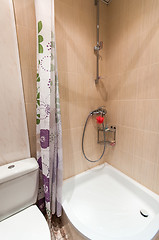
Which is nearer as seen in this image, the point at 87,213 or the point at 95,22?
the point at 87,213

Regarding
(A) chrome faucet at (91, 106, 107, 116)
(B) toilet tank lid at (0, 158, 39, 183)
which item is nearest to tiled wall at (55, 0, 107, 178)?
(A) chrome faucet at (91, 106, 107, 116)

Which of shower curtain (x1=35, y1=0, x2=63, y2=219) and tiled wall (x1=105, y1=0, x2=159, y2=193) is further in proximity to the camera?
tiled wall (x1=105, y1=0, x2=159, y2=193)

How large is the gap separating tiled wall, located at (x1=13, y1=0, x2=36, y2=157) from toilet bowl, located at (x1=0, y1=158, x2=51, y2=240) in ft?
0.82

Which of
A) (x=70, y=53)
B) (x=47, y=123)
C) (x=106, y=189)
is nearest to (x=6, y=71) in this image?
(x=47, y=123)

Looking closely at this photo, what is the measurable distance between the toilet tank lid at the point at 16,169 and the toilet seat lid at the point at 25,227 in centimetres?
31

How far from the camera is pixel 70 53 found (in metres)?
1.18

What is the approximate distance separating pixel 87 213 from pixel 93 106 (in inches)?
47.4

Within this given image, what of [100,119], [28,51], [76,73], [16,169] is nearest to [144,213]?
[100,119]

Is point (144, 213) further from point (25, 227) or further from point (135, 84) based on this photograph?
point (135, 84)

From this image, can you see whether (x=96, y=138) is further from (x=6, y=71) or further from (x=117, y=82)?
(x=6, y=71)

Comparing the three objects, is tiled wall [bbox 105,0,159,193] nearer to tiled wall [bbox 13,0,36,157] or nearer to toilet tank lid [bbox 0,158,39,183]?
tiled wall [bbox 13,0,36,157]

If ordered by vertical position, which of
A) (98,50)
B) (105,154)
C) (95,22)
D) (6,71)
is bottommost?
(105,154)

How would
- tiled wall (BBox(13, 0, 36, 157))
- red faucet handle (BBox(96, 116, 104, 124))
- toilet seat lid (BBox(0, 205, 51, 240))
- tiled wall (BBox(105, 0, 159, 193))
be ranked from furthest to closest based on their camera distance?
red faucet handle (BBox(96, 116, 104, 124)) < tiled wall (BBox(105, 0, 159, 193)) < tiled wall (BBox(13, 0, 36, 157)) < toilet seat lid (BBox(0, 205, 51, 240))

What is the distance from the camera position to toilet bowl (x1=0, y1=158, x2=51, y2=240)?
746 millimetres
